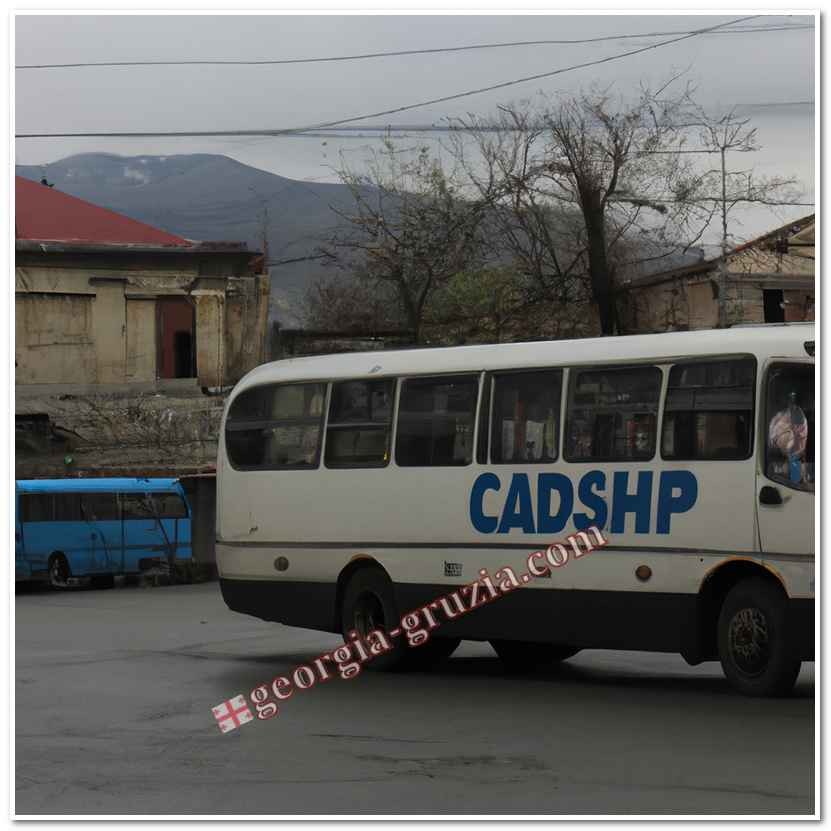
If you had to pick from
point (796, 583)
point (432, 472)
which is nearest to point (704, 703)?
point (796, 583)

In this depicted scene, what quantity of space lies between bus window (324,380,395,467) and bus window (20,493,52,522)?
2203 centimetres

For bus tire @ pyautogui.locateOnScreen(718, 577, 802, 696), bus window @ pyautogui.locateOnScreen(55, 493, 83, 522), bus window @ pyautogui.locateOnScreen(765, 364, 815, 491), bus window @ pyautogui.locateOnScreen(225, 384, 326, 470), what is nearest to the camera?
bus tire @ pyautogui.locateOnScreen(718, 577, 802, 696)

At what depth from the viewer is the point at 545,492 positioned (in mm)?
14781

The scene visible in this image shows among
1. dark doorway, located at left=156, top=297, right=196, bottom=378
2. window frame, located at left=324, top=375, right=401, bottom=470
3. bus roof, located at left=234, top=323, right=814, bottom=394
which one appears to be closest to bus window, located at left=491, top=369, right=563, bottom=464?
bus roof, located at left=234, top=323, right=814, bottom=394

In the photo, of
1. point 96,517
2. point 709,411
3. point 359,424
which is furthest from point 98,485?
point 709,411

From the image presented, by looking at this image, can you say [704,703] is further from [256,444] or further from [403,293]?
[403,293]

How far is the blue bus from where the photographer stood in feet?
124

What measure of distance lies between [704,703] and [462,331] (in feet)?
99.1

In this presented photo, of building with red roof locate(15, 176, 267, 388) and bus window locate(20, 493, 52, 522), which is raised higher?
building with red roof locate(15, 176, 267, 388)

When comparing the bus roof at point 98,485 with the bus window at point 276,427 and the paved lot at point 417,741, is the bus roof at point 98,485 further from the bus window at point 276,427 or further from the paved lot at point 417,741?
the bus window at point 276,427

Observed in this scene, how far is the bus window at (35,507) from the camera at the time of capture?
124ft

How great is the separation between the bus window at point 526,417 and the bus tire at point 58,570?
24382 millimetres

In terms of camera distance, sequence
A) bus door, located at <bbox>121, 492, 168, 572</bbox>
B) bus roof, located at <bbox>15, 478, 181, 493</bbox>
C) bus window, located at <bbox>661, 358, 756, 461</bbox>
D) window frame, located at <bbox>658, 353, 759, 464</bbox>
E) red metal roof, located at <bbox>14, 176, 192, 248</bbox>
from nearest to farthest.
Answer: window frame, located at <bbox>658, 353, 759, 464</bbox> → bus window, located at <bbox>661, 358, 756, 461</bbox> → bus roof, located at <bbox>15, 478, 181, 493</bbox> → bus door, located at <bbox>121, 492, 168, 572</bbox> → red metal roof, located at <bbox>14, 176, 192, 248</bbox>

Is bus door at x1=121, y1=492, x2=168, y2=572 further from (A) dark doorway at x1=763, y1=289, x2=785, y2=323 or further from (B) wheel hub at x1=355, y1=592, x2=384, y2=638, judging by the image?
(B) wheel hub at x1=355, y1=592, x2=384, y2=638
